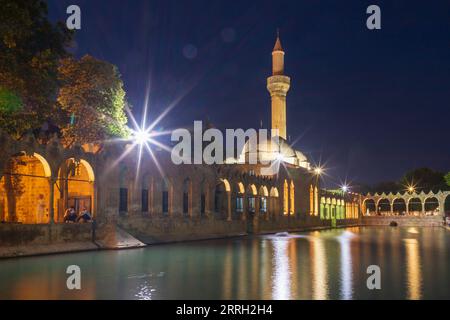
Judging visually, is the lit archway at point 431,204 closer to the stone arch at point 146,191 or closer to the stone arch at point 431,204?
the stone arch at point 431,204

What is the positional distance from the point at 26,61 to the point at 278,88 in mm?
46690

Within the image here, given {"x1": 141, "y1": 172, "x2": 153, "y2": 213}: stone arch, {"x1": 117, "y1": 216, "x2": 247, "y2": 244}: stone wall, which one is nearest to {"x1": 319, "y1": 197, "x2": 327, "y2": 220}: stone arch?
{"x1": 117, "y1": 216, "x2": 247, "y2": 244}: stone wall

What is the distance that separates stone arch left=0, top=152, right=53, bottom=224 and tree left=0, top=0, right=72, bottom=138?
3.17 meters

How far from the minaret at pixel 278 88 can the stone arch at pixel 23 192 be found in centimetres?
4370

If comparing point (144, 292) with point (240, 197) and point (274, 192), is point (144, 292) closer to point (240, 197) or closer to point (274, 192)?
point (240, 197)

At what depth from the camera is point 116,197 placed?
2677 cm

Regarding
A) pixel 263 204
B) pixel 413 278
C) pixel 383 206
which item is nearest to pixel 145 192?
pixel 413 278

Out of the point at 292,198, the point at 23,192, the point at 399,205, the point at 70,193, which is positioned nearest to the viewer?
the point at 23,192

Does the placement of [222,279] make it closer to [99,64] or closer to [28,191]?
[28,191]

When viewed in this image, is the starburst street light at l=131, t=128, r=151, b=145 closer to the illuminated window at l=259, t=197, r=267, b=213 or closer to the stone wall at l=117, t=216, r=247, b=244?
the stone wall at l=117, t=216, r=247, b=244

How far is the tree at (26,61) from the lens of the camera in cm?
2028

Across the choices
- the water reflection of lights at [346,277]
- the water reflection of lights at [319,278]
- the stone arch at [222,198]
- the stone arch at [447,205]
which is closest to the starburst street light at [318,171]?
the stone arch at [447,205]

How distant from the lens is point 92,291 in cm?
1103
